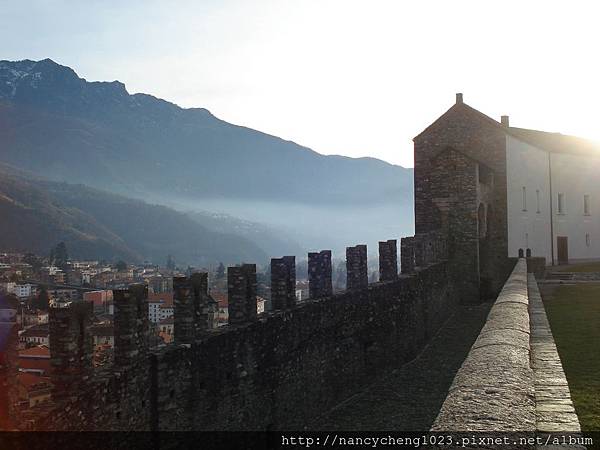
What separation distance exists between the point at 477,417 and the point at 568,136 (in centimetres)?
4462

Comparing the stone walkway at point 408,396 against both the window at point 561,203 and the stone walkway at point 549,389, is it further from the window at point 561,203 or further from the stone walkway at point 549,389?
the window at point 561,203

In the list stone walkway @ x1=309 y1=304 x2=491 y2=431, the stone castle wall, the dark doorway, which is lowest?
stone walkway @ x1=309 y1=304 x2=491 y2=431

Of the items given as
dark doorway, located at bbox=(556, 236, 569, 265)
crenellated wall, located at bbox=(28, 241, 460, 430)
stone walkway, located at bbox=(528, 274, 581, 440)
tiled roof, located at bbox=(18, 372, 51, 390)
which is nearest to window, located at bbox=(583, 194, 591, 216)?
dark doorway, located at bbox=(556, 236, 569, 265)

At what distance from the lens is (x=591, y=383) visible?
7.38 metres

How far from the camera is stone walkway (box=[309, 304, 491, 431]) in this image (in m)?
12.2

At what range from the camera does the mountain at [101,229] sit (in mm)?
101938

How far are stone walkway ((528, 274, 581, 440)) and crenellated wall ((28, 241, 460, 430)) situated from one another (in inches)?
162

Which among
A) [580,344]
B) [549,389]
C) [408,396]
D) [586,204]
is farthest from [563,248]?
[549,389]

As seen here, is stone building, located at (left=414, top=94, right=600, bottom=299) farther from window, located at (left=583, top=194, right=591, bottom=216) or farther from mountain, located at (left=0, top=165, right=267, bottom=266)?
mountain, located at (left=0, top=165, right=267, bottom=266)

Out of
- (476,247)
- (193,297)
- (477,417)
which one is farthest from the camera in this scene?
(476,247)

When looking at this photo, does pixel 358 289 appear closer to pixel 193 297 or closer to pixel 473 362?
pixel 193 297

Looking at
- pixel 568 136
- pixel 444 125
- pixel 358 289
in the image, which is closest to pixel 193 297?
pixel 358 289

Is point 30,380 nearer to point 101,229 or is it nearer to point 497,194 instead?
point 497,194

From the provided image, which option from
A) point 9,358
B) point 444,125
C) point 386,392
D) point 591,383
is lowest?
point 386,392
